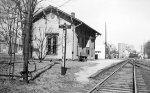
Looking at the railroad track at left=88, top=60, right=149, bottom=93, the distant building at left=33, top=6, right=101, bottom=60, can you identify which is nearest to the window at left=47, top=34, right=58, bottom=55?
the distant building at left=33, top=6, right=101, bottom=60

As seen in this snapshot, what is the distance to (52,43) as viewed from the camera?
24.1 meters

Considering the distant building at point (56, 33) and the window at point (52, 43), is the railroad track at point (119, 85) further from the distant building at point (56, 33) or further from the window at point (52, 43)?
the window at point (52, 43)

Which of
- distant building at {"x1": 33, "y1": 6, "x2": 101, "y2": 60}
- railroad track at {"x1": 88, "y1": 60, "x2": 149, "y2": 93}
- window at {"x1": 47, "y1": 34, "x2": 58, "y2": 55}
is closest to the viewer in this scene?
railroad track at {"x1": 88, "y1": 60, "x2": 149, "y2": 93}

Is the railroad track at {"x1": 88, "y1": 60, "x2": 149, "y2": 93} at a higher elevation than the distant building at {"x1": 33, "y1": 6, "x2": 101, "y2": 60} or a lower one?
lower

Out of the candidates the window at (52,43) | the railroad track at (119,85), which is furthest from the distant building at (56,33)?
the railroad track at (119,85)

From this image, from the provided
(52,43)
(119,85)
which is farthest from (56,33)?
(119,85)

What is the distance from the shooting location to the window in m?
24.1

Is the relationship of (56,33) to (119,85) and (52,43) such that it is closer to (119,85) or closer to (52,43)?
(52,43)

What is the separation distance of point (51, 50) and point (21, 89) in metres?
16.6

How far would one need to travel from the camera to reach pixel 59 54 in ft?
78.3

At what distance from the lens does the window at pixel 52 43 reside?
24094 mm

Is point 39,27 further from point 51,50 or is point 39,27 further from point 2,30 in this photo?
point 2,30

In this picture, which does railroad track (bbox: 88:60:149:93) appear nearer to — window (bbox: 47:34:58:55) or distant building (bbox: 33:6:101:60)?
distant building (bbox: 33:6:101:60)

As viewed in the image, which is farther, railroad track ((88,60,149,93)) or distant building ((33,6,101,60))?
distant building ((33,6,101,60))
